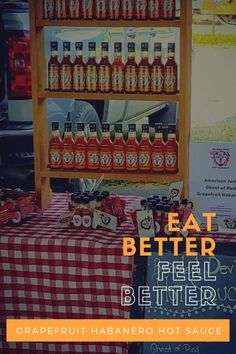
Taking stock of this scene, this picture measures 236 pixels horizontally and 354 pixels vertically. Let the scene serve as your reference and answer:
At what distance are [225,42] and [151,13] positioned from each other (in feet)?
2.11

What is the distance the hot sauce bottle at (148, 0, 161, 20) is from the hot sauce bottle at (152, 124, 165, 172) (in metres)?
0.55

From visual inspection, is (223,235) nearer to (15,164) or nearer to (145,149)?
(145,149)

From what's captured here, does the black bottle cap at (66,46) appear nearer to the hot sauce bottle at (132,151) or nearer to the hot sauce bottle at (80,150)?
the hot sauce bottle at (80,150)

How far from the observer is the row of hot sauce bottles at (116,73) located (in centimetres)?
345

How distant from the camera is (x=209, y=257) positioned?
3055 millimetres

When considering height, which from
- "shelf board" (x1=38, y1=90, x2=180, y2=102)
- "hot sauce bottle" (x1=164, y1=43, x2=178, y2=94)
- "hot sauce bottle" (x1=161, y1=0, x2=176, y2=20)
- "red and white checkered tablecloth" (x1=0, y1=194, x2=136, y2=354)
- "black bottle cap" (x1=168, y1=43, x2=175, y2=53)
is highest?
"hot sauce bottle" (x1=161, y1=0, x2=176, y2=20)

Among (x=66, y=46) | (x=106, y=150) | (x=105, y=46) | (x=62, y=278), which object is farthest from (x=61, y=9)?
(x=62, y=278)

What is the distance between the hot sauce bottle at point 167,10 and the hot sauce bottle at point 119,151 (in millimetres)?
593

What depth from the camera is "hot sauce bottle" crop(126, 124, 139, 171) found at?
3.50m

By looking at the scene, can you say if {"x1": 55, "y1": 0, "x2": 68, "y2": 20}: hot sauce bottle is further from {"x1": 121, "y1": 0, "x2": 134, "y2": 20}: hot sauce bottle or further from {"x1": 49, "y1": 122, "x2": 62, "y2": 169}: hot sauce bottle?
{"x1": 49, "y1": 122, "x2": 62, "y2": 169}: hot sauce bottle

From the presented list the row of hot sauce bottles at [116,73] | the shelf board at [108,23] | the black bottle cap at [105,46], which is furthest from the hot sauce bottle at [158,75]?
the black bottle cap at [105,46]

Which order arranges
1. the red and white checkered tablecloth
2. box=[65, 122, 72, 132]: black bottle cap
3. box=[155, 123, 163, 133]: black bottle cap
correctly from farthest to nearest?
box=[65, 122, 72, 132]: black bottle cap
box=[155, 123, 163, 133]: black bottle cap
the red and white checkered tablecloth

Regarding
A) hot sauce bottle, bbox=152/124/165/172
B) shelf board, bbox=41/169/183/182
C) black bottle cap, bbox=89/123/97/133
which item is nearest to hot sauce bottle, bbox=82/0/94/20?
black bottle cap, bbox=89/123/97/133

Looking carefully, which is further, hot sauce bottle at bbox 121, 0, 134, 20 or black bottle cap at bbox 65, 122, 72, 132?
black bottle cap at bbox 65, 122, 72, 132
